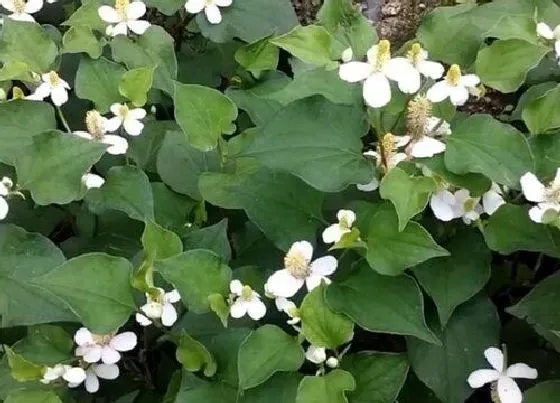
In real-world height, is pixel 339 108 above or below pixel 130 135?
above

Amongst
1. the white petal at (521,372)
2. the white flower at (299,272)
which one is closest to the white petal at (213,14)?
the white flower at (299,272)

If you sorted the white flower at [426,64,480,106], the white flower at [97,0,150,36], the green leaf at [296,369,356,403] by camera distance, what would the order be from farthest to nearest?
the white flower at [97,0,150,36], the white flower at [426,64,480,106], the green leaf at [296,369,356,403]

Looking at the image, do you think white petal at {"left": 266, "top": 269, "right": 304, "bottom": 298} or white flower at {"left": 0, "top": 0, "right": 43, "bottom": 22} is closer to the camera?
white petal at {"left": 266, "top": 269, "right": 304, "bottom": 298}

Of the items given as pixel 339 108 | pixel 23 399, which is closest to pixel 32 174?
pixel 23 399

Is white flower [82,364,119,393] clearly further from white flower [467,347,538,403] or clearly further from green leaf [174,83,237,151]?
white flower [467,347,538,403]

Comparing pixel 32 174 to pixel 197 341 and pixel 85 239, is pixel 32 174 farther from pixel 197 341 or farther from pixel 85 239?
pixel 197 341

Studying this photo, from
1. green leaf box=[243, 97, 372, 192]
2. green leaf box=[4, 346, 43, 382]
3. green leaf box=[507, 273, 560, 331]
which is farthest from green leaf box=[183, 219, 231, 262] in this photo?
green leaf box=[507, 273, 560, 331]
